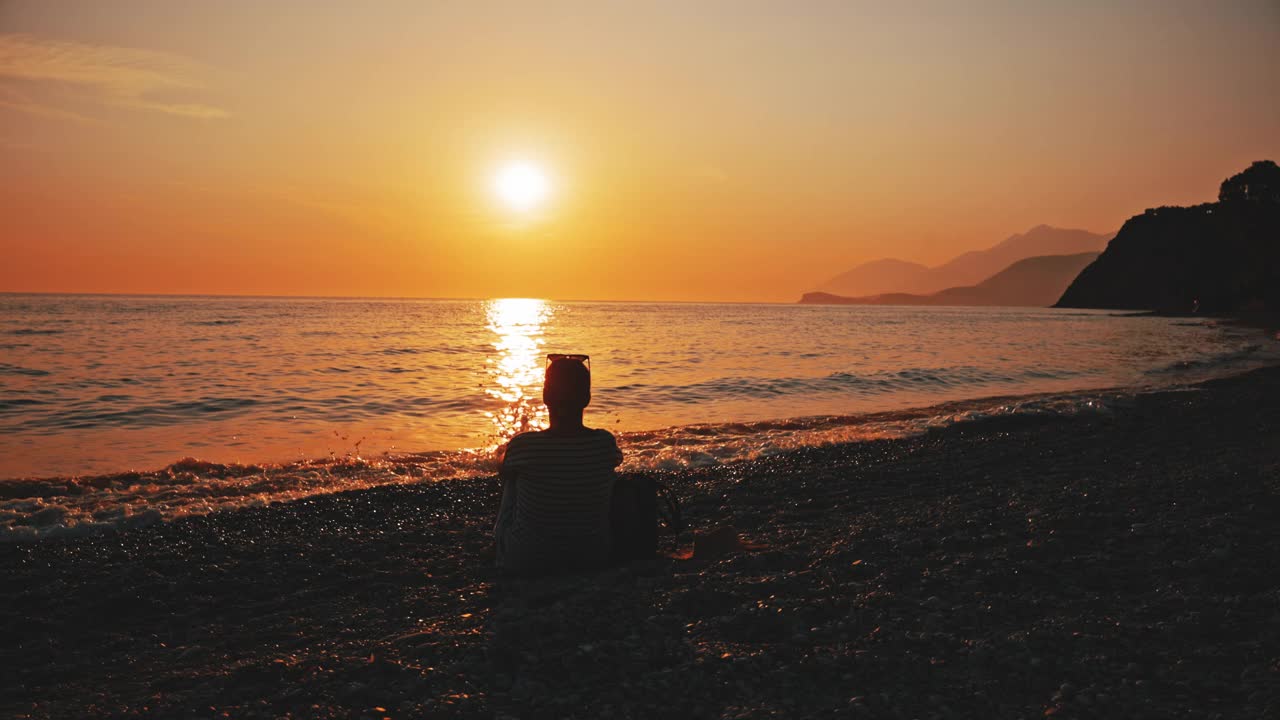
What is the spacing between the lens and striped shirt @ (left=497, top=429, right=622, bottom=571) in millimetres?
5562

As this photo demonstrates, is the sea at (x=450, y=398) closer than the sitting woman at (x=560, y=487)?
No

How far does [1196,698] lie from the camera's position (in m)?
3.54

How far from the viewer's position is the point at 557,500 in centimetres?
575

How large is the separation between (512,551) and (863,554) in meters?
3.13

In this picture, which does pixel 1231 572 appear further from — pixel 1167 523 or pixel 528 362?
pixel 528 362

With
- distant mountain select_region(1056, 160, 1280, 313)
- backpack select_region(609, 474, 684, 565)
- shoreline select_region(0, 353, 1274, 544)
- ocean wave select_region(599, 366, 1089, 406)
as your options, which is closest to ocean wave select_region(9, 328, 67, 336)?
ocean wave select_region(599, 366, 1089, 406)

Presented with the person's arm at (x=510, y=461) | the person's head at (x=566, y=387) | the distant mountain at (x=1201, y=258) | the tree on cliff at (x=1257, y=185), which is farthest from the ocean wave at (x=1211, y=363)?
the tree on cliff at (x=1257, y=185)

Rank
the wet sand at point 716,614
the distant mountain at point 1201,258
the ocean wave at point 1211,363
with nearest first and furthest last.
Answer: the wet sand at point 716,614, the ocean wave at point 1211,363, the distant mountain at point 1201,258

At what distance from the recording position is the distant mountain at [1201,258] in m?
85.9

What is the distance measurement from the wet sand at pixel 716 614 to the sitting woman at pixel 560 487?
→ 0.25 meters

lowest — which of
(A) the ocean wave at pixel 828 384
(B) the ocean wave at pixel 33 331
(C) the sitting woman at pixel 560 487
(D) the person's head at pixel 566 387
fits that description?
(A) the ocean wave at pixel 828 384

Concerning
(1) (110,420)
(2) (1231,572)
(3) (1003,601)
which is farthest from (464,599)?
(1) (110,420)

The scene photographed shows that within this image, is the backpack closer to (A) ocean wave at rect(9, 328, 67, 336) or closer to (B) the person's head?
(B) the person's head

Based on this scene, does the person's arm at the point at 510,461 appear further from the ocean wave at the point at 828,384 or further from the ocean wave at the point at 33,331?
the ocean wave at the point at 33,331
